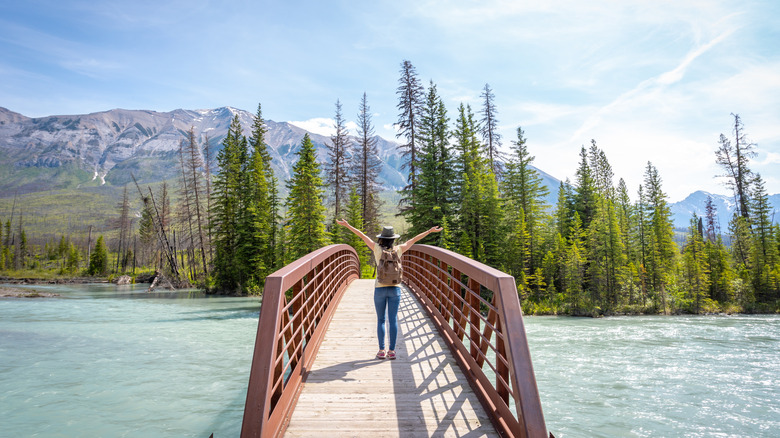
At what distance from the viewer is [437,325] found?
7.59 metres

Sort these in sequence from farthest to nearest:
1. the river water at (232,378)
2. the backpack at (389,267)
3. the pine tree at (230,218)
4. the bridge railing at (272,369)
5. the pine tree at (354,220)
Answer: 1. the pine tree at (230,218)
2. the pine tree at (354,220)
3. the river water at (232,378)
4. the backpack at (389,267)
5. the bridge railing at (272,369)

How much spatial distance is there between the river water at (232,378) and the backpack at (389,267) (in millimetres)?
4683

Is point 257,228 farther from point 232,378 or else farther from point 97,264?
point 97,264

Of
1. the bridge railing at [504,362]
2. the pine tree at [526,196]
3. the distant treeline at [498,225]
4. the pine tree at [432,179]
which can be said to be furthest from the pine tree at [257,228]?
the bridge railing at [504,362]

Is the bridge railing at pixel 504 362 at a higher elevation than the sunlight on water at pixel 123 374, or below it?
higher

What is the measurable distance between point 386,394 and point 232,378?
829 cm

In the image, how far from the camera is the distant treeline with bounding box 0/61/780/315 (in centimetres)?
3044

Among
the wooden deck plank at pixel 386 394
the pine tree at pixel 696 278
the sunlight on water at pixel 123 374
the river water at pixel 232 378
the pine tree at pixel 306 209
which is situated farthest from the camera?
the pine tree at pixel 696 278

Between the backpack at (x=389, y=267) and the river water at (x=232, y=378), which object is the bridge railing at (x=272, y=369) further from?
the river water at (x=232, y=378)

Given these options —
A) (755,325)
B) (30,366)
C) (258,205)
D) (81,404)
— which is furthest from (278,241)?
(755,325)

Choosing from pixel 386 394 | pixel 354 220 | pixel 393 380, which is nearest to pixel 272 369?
pixel 386 394

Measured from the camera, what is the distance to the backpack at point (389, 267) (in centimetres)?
541

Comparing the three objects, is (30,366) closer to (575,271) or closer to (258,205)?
(258,205)

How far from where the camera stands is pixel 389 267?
17.8 ft
